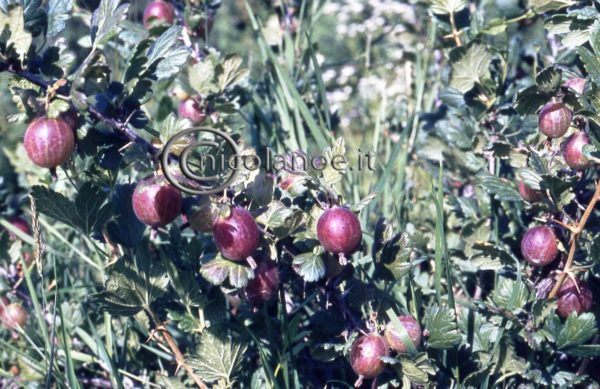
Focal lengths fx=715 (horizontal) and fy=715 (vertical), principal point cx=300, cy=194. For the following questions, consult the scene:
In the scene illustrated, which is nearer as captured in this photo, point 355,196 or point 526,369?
point 526,369

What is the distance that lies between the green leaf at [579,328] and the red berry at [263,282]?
49 cm

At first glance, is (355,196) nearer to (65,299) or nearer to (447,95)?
(447,95)

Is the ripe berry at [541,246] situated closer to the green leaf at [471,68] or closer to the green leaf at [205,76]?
the green leaf at [471,68]

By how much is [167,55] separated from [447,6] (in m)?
0.66

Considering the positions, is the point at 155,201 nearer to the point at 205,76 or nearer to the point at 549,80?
the point at 205,76

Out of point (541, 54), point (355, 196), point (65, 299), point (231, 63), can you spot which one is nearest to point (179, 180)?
point (231, 63)

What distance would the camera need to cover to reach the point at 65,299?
1763 mm

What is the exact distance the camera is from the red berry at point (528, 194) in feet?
4.14

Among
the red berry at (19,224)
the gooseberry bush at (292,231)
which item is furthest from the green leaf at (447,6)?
the red berry at (19,224)

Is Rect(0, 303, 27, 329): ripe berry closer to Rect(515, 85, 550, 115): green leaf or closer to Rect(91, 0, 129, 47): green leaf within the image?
Rect(91, 0, 129, 47): green leaf

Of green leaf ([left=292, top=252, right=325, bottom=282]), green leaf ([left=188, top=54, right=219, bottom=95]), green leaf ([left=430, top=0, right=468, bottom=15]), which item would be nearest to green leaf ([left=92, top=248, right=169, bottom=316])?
green leaf ([left=292, top=252, right=325, bottom=282])

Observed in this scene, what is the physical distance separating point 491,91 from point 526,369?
1.94 ft

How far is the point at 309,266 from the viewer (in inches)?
42.5

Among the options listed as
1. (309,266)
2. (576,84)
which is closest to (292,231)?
(309,266)
